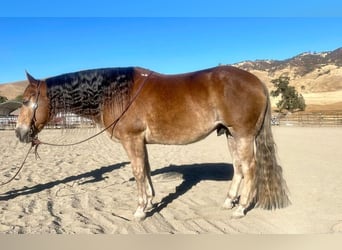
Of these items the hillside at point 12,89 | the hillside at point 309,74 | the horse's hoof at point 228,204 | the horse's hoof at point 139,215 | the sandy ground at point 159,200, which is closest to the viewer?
the sandy ground at point 159,200

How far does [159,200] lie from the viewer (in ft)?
19.5

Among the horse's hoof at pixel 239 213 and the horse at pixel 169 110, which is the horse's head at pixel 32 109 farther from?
the horse's hoof at pixel 239 213

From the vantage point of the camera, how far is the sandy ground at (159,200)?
4.43 meters

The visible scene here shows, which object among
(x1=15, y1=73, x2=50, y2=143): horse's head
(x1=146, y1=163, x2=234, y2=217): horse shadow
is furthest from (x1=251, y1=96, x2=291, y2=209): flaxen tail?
(x1=15, y1=73, x2=50, y2=143): horse's head

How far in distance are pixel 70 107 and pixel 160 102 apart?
144 centimetres

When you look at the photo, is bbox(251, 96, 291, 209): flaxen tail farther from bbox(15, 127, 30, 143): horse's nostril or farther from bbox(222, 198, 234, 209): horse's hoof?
bbox(15, 127, 30, 143): horse's nostril

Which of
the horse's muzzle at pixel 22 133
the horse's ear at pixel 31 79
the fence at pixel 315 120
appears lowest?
the fence at pixel 315 120

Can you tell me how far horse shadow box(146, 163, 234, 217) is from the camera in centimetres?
608

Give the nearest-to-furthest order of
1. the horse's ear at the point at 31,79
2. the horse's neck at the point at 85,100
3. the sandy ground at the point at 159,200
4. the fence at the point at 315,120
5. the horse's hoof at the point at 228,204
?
the sandy ground at the point at 159,200 → the horse's neck at the point at 85,100 → the horse's ear at the point at 31,79 → the horse's hoof at the point at 228,204 → the fence at the point at 315,120

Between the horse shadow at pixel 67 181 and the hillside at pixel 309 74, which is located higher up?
the hillside at pixel 309 74

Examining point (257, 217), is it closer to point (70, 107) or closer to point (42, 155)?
point (70, 107)

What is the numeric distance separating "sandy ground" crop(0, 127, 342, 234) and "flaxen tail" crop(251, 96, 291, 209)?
23 cm

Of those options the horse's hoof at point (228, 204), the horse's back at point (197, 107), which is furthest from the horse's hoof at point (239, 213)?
the horse's back at point (197, 107)

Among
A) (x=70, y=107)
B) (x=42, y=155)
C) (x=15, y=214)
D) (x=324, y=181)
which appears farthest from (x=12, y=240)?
(x=42, y=155)
